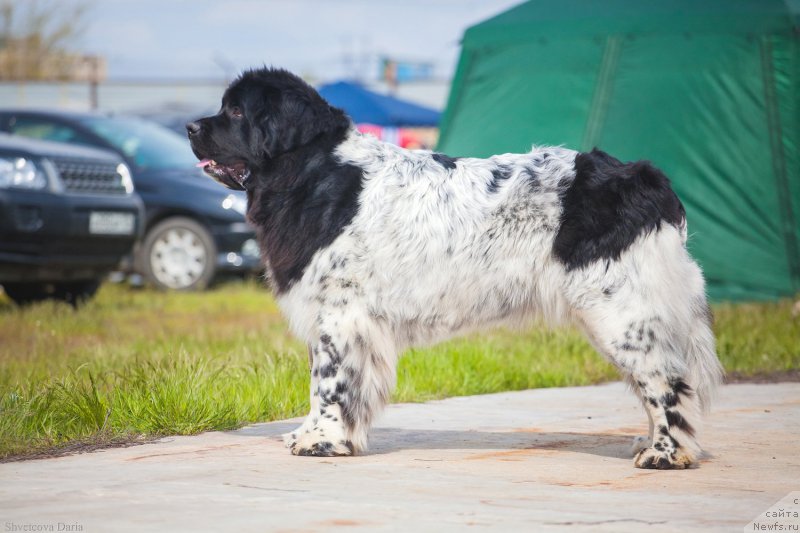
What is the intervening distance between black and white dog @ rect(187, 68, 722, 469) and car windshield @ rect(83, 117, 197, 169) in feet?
29.3

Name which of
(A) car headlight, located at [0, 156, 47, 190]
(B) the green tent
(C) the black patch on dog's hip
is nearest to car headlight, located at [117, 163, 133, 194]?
(A) car headlight, located at [0, 156, 47, 190]

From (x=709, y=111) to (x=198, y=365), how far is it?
684 centimetres

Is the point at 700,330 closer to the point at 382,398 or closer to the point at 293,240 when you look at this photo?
the point at 382,398

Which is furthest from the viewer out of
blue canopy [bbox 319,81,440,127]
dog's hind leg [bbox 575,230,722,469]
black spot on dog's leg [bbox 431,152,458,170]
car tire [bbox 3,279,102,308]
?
blue canopy [bbox 319,81,440,127]

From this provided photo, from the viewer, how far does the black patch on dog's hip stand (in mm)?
5191

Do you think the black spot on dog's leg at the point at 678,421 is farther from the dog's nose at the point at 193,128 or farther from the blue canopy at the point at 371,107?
the blue canopy at the point at 371,107

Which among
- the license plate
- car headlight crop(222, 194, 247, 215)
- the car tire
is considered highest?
car headlight crop(222, 194, 247, 215)

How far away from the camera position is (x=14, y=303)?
12688 millimetres

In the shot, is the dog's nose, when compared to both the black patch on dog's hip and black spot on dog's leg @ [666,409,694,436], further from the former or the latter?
black spot on dog's leg @ [666,409,694,436]

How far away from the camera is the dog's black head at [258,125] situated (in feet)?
18.2

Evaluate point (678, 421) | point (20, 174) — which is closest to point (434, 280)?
point (678, 421)

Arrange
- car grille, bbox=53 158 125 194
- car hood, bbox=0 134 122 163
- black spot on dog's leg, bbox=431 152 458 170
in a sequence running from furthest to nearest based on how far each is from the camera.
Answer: car grille, bbox=53 158 125 194 < car hood, bbox=0 134 122 163 < black spot on dog's leg, bbox=431 152 458 170

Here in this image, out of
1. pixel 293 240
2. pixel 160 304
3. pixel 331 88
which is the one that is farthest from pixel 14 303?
pixel 331 88

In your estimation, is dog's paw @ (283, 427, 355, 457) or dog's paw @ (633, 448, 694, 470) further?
dog's paw @ (283, 427, 355, 457)
